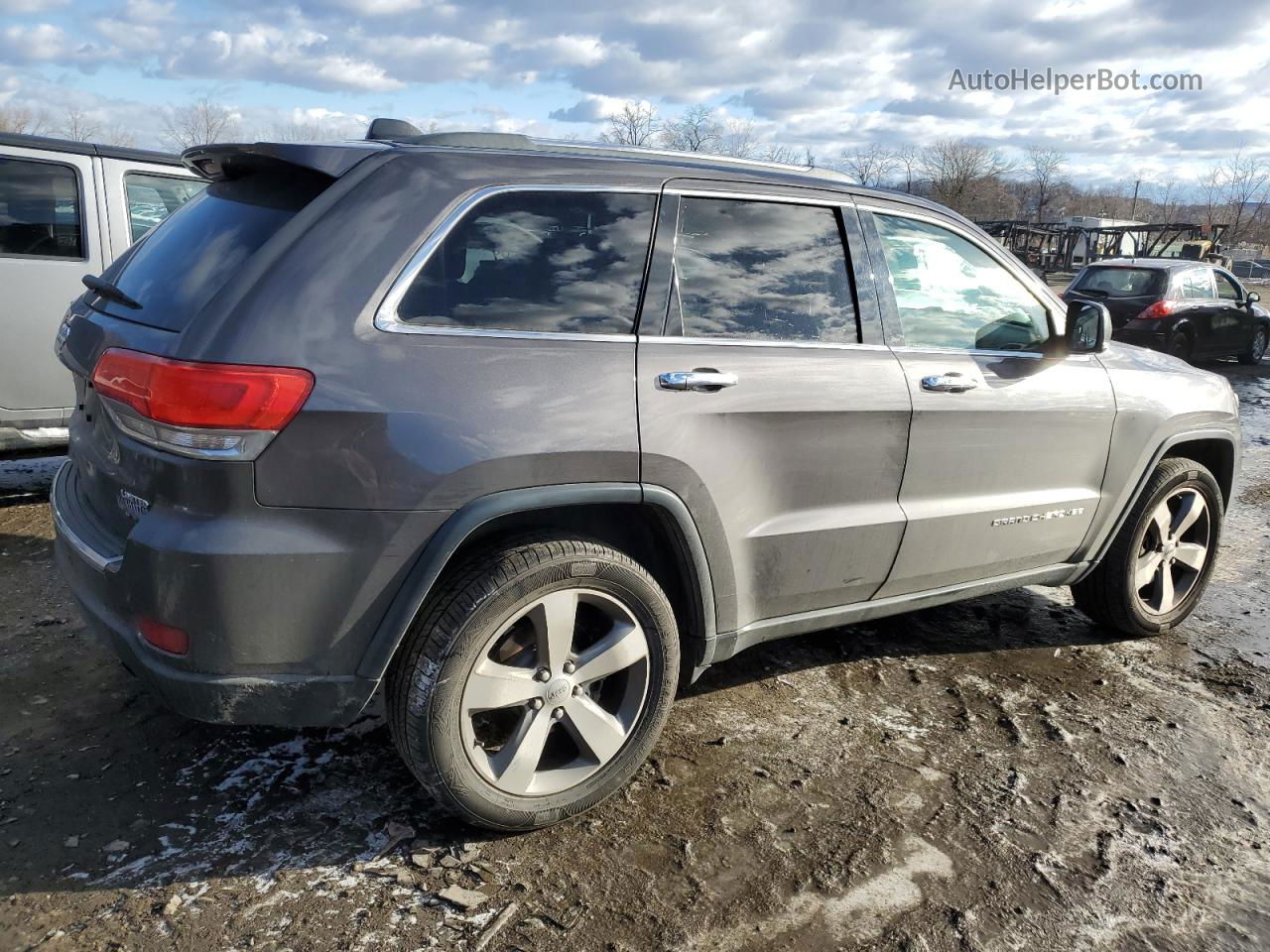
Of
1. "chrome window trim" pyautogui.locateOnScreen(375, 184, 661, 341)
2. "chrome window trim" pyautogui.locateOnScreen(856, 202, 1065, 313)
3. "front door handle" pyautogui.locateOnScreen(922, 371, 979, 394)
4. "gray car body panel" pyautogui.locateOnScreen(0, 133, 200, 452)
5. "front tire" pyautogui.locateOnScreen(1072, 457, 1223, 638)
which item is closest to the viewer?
"chrome window trim" pyautogui.locateOnScreen(375, 184, 661, 341)

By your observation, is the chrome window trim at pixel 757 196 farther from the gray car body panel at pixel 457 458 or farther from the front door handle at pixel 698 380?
the front door handle at pixel 698 380

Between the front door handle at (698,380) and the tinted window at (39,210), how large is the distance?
425cm

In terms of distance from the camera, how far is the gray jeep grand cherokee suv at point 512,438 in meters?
2.32

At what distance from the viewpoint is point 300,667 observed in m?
2.42

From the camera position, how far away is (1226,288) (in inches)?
544

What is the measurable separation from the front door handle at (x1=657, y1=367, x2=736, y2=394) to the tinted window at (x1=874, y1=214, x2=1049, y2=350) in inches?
33.7

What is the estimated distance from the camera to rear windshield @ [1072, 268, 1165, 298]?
41.6 feet

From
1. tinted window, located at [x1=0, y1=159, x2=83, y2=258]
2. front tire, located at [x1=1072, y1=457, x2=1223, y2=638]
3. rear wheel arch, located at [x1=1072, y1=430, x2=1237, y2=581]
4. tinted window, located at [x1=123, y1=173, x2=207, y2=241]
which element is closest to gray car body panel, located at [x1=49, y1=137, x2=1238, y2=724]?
rear wheel arch, located at [x1=1072, y1=430, x2=1237, y2=581]

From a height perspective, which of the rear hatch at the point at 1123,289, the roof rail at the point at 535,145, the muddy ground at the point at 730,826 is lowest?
the muddy ground at the point at 730,826

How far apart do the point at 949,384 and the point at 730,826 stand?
5.27 ft

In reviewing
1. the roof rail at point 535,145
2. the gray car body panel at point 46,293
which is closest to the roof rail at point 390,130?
the roof rail at point 535,145

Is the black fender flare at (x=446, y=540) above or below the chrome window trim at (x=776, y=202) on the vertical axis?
below

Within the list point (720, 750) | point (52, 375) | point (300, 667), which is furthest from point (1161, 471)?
point (52, 375)

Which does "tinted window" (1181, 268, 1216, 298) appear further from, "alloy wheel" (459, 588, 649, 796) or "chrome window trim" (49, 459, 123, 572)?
"chrome window trim" (49, 459, 123, 572)
